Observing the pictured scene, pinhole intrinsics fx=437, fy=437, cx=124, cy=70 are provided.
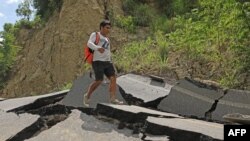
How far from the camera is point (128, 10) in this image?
1672cm

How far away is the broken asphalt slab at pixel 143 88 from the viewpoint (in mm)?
7902

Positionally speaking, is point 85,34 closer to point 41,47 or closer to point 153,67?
point 41,47

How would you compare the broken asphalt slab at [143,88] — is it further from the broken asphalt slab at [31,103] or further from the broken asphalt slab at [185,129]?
the broken asphalt slab at [185,129]

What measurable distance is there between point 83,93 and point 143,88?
1172 mm

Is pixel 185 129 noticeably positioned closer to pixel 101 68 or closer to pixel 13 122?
pixel 101 68

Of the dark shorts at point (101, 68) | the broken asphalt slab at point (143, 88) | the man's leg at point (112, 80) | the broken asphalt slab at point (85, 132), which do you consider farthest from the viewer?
the broken asphalt slab at point (143, 88)

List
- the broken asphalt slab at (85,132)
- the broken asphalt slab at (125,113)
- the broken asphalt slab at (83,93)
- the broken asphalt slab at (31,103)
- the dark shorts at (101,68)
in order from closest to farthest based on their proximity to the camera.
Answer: the broken asphalt slab at (85,132)
the broken asphalt slab at (125,113)
the dark shorts at (101,68)
the broken asphalt slab at (83,93)
the broken asphalt slab at (31,103)

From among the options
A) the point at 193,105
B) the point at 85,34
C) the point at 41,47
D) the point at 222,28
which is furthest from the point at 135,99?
the point at 41,47

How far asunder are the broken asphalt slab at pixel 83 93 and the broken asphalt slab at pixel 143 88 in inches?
9.9

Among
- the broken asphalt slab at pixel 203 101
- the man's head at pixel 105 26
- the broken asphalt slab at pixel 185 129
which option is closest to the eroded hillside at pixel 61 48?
the broken asphalt slab at pixel 203 101

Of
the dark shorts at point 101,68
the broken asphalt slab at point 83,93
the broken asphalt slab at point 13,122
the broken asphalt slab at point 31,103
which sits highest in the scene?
the dark shorts at point 101,68

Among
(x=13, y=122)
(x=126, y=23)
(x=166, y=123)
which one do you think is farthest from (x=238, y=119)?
(x=126, y=23)

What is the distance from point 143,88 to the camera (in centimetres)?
849

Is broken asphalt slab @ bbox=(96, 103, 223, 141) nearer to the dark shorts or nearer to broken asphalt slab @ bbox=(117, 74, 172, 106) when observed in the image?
the dark shorts
